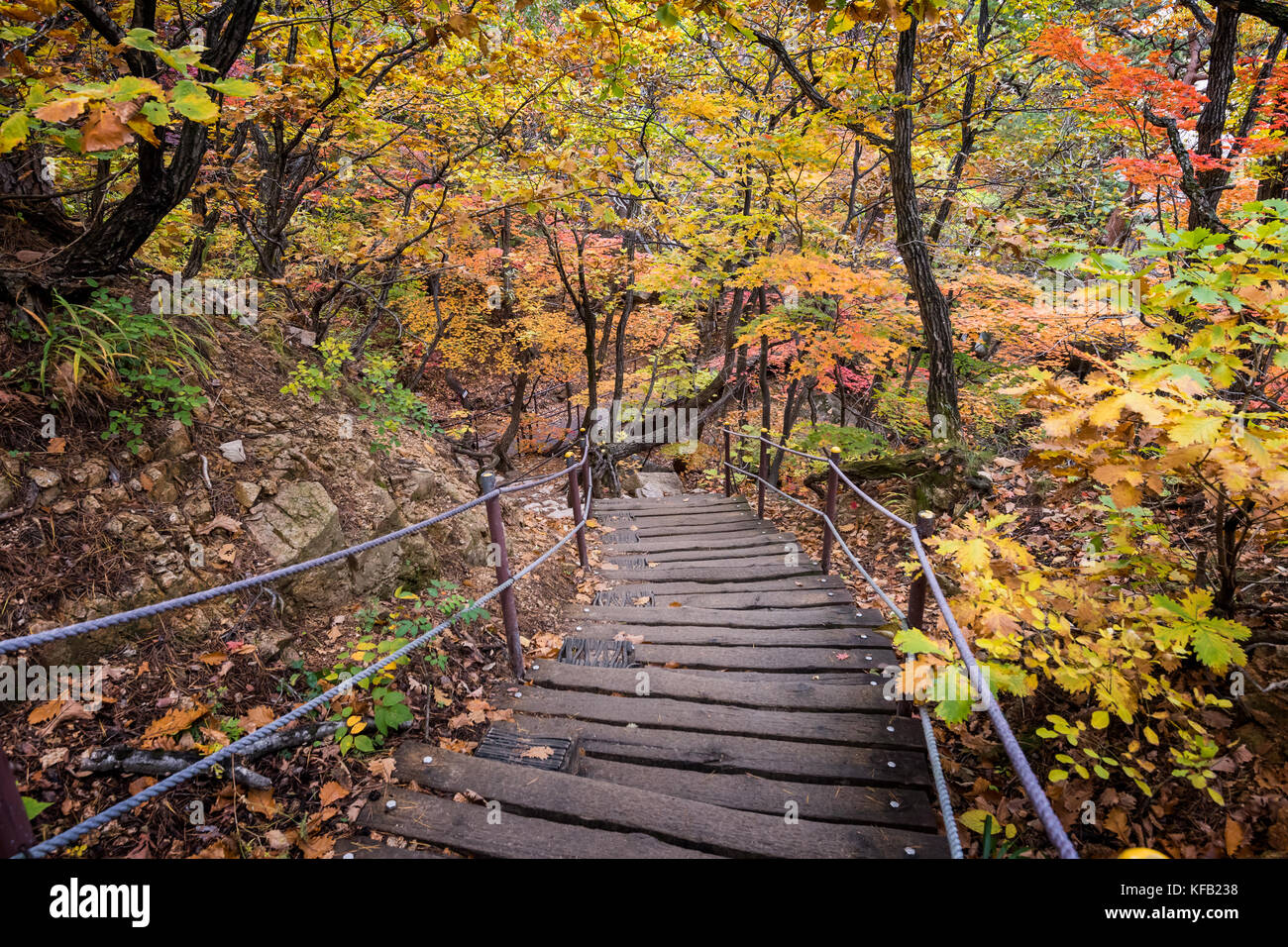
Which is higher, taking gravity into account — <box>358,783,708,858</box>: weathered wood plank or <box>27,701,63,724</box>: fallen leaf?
<box>27,701,63,724</box>: fallen leaf

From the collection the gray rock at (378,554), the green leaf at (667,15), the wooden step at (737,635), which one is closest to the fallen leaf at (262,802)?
the gray rock at (378,554)

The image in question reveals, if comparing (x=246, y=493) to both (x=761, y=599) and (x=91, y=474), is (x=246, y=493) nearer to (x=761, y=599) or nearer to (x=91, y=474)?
(x=91, y=474)

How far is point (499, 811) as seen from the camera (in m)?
2.46

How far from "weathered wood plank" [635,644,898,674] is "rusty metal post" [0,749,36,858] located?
3.04 metres

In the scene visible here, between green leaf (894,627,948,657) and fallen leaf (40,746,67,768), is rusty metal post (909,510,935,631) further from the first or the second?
fallen leaf (40,746,67,768)

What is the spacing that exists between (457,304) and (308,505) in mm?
11333

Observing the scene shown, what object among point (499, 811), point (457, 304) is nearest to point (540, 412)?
point (457, 304)

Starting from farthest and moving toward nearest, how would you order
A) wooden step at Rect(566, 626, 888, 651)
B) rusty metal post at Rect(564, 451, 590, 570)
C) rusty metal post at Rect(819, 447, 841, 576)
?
rusty metal post at Rect(564, 451, 590, 570)
rusty metal post at Rect(819, 447, 841, 576)
wooden step at Rect(566, 626, 888, 651)

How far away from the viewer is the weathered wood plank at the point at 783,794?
8.11 ft

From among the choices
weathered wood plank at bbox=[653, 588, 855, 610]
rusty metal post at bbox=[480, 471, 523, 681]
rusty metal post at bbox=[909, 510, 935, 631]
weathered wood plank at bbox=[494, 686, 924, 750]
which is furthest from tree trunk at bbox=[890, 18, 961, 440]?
rusty metal post at bbox=[480, 471, 523, 681]

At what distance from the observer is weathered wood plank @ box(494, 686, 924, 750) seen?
2982 millimetres

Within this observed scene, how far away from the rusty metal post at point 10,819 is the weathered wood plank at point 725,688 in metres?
2.48

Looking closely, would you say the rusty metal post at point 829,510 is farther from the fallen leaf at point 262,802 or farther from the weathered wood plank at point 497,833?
the fallen leaf at point 262,802
